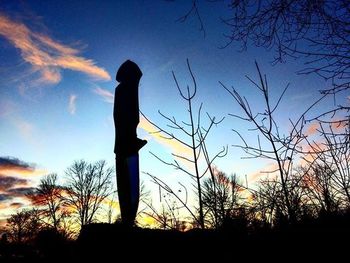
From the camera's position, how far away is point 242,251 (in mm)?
2309

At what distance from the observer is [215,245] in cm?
258

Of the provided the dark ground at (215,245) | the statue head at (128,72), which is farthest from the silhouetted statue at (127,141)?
the dark ground at (215,245)


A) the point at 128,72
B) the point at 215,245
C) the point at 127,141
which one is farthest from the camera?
the point at 128,72

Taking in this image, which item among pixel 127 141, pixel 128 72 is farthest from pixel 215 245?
pixel 128 72

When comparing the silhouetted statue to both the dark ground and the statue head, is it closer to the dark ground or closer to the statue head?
the statue head

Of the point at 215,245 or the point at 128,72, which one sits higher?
the point at 128,72

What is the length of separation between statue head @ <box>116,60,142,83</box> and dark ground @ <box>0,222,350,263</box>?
2388 mm

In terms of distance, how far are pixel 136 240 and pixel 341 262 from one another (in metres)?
1.80

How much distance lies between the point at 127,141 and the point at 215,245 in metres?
2.24

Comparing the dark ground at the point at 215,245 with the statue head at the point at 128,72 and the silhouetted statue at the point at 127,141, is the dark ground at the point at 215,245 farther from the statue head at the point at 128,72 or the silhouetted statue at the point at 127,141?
the statue head at the point at 128,72

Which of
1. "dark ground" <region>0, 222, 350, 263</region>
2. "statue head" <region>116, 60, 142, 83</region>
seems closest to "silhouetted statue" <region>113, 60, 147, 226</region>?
"statue head" <region>116, 60, 142, 83</region>

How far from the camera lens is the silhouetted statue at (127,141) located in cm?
424

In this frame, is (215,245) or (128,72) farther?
(128,72)

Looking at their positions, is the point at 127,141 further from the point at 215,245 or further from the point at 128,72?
the point at 215,245
